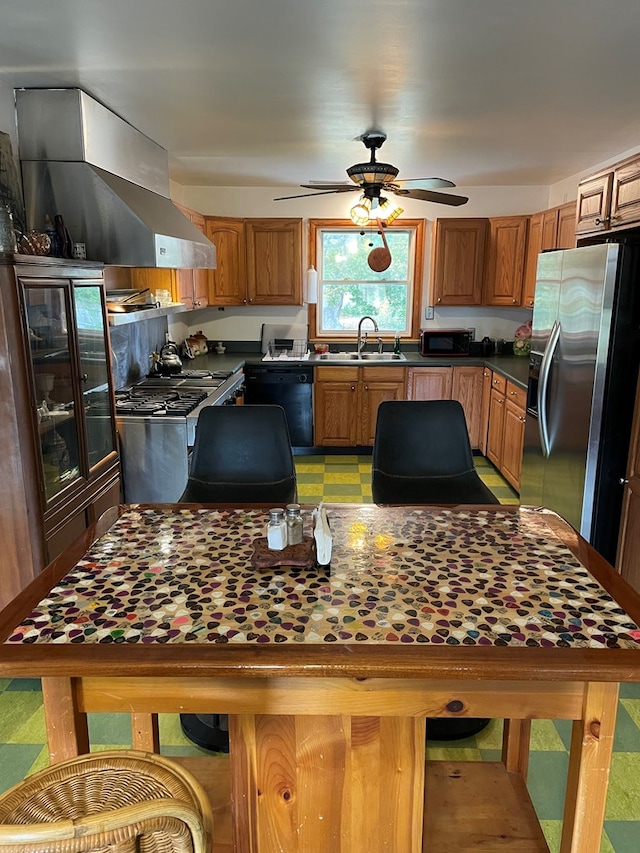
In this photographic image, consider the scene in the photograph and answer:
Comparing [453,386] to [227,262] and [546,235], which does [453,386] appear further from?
[227,262]

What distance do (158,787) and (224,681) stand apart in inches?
12.7

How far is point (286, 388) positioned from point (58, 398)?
2959 millimetres

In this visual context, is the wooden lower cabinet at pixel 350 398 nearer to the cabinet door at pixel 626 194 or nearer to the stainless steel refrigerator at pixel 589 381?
the stainless steel refrigerator at pixel 589 381

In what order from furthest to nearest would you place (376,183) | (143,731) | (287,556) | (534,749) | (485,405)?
(485,405) < (376,183) < (534,749) < (143,731) < (287,556)

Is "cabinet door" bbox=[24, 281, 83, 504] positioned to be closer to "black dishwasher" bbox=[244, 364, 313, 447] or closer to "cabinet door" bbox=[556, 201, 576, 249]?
"black dishwasher" bbox=[244, 364, 313, 447]

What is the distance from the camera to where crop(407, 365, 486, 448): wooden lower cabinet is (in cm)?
529

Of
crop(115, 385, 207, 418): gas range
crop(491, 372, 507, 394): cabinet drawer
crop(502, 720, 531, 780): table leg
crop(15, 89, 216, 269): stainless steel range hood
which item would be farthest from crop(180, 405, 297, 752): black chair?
crop(491, 372, 507, 394): cabinet drawer

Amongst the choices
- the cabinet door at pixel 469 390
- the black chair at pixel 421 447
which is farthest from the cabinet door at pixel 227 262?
the black chair at pixel 421 447

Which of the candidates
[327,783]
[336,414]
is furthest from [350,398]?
[327,783]

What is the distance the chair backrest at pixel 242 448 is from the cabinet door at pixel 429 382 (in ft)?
9.25

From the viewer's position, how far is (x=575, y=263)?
3098mm

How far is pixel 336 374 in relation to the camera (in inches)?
210

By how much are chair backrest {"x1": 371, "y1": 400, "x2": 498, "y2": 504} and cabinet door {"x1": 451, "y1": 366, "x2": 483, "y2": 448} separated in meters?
2.60

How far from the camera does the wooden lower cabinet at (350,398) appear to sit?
5.32m
